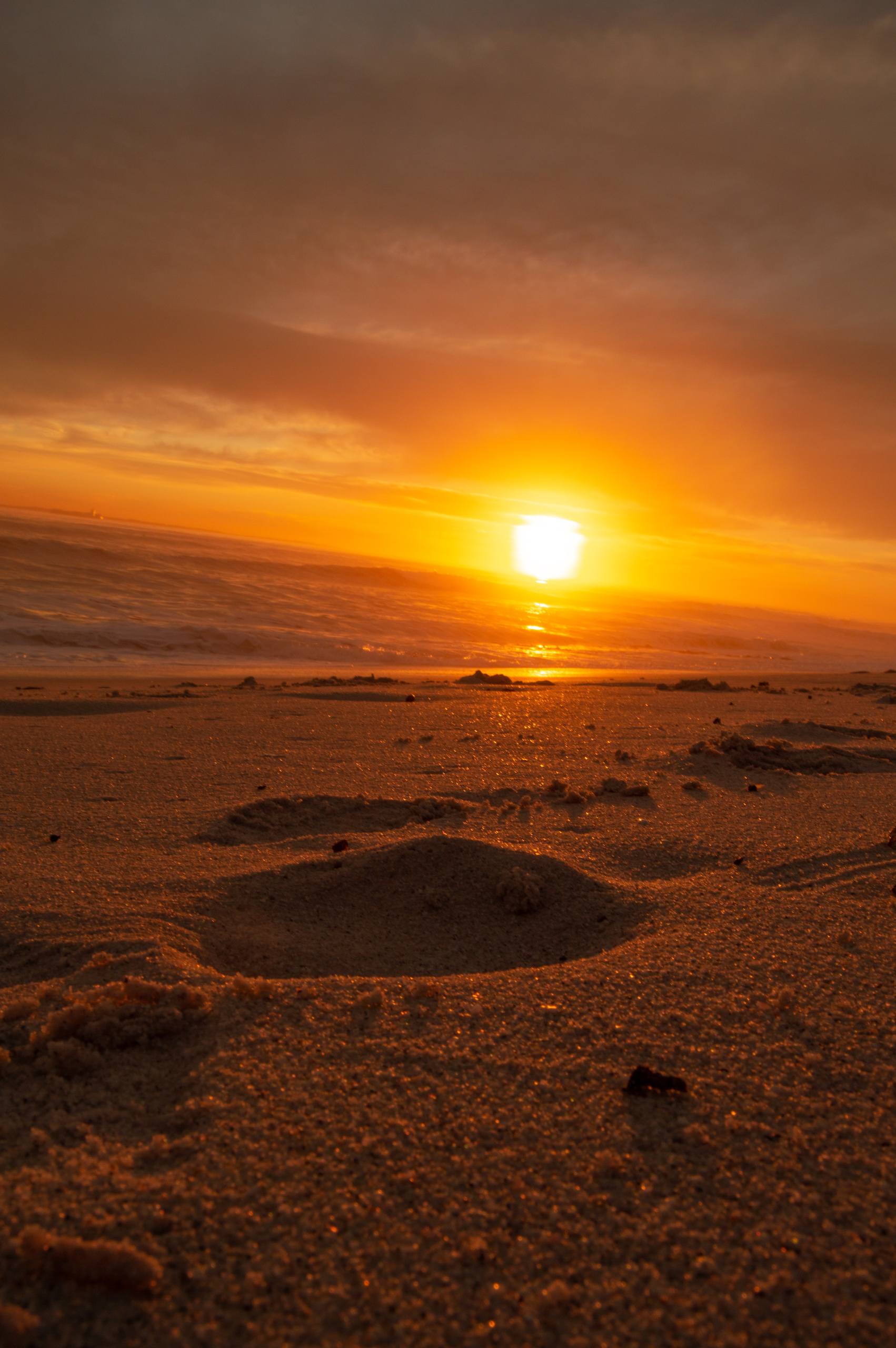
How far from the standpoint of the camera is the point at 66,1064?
149cm

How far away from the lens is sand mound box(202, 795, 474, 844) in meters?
3.13

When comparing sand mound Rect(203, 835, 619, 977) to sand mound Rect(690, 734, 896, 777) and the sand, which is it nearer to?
the sand

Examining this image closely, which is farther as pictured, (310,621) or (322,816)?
(310,621)

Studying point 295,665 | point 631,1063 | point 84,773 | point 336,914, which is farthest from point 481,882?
point 295,665

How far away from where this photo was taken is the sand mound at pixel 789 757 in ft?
14.7

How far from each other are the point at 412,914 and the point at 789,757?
2.95 metres

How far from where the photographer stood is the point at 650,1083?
1.46 meters

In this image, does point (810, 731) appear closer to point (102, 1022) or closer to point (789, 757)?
point (789, 757)

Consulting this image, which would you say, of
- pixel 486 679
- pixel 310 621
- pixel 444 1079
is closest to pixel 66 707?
pixel 486 679

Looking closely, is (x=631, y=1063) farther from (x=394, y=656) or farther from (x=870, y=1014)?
(x=394, y=656)

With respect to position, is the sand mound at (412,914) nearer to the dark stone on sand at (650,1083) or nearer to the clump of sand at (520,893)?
the clump of sand at (520,893)

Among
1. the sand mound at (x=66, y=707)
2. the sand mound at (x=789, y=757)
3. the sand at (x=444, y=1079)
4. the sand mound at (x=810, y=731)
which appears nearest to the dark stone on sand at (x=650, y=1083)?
the sand at (x=444, y=1079)

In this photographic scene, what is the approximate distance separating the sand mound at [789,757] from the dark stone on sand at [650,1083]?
315cm

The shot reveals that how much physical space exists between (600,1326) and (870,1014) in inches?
38.7
